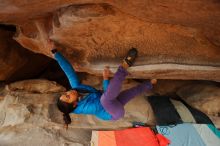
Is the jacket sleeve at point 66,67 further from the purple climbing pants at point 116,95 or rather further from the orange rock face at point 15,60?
→ the orange rock face at point 15,60

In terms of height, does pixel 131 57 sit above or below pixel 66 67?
above

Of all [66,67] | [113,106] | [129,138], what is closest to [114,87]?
[113,106]

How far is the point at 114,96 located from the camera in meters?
2.48

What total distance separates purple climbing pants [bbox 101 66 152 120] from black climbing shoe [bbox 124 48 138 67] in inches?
7.8

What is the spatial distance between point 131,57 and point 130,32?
32 centimetres

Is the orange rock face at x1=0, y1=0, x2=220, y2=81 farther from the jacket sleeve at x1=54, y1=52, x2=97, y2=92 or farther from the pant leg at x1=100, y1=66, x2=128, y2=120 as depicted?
the pant leg at x1=100, y1=66, x2=128, y2=120

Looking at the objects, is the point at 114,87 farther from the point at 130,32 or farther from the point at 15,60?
the point at 15,60

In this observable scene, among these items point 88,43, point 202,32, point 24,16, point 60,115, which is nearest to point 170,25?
point 202,32

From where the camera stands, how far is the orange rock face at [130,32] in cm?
210

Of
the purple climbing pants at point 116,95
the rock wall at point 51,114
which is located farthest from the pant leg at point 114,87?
the rock wall at point 51,114

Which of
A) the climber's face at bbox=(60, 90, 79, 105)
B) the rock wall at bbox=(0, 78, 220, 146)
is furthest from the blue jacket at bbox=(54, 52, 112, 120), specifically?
the rock wall at bbox=(0, 78, 220, 146)

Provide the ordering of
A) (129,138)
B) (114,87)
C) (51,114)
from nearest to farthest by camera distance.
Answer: (114,87) → (129,138) → (51,114)

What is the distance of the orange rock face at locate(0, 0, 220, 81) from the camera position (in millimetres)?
2102

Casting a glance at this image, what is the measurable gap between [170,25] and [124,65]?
625 mm
